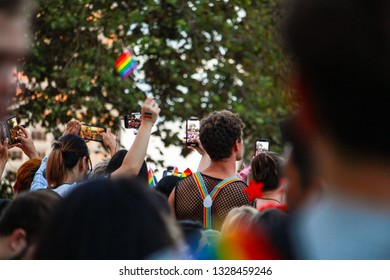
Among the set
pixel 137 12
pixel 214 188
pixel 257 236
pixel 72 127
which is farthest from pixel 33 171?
pixel 137 12

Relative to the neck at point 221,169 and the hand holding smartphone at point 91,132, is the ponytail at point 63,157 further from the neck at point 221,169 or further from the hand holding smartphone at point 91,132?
the hand holding smartphone at point 91,132

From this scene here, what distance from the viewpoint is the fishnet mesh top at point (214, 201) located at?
13.1 feet

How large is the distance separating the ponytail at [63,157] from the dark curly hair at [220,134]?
0.72m

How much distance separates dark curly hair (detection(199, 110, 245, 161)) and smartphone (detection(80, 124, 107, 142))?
166cm

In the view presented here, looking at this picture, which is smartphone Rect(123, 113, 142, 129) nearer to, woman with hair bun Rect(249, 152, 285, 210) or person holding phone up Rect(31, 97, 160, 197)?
person holding phone up Rect(31, 97, 160, 197)

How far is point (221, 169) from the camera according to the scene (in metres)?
4.20

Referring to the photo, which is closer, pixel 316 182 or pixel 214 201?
pixel 316 182

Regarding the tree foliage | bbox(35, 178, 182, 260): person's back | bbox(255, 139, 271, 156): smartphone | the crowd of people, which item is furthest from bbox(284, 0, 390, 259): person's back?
the tree foliage

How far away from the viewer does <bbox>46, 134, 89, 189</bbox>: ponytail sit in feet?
14.9

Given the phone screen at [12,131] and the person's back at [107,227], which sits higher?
the person's back at [107,227]

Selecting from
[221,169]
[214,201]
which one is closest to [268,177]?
[214,201]

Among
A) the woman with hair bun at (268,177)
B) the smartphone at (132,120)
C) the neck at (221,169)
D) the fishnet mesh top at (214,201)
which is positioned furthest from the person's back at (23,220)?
the smartphone at (132,120)

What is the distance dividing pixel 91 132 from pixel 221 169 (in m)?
1.93

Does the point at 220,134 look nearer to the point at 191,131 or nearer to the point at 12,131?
the point at 191,131
